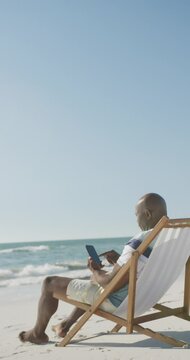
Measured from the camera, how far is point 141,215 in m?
4.08

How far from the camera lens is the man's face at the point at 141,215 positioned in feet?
13.3

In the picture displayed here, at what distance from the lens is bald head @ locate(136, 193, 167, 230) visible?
4.04 metres

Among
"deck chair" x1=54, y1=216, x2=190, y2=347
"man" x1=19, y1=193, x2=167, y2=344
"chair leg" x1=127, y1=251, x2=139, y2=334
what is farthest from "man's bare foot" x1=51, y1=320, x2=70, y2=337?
"chair leg" x1=127, y1=251, x2=139, y2=334

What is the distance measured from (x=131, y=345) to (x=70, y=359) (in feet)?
1.91

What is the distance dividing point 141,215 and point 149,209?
88 mm

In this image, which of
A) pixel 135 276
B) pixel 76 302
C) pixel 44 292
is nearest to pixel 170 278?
pixel 135 276

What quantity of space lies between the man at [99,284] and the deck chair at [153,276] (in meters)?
0.07

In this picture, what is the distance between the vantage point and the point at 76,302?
4.34 m

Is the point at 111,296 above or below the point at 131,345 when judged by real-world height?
above

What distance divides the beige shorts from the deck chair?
4 centimetres

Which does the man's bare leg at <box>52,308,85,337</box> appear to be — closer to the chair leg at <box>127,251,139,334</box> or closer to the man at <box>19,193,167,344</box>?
the man at <box>19,193,167,344</box>

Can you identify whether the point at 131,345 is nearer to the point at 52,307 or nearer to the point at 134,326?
the point at 134,326

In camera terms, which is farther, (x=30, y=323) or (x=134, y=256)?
(x=30, y=323)

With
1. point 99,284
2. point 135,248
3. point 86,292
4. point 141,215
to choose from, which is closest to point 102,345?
point 86,292
